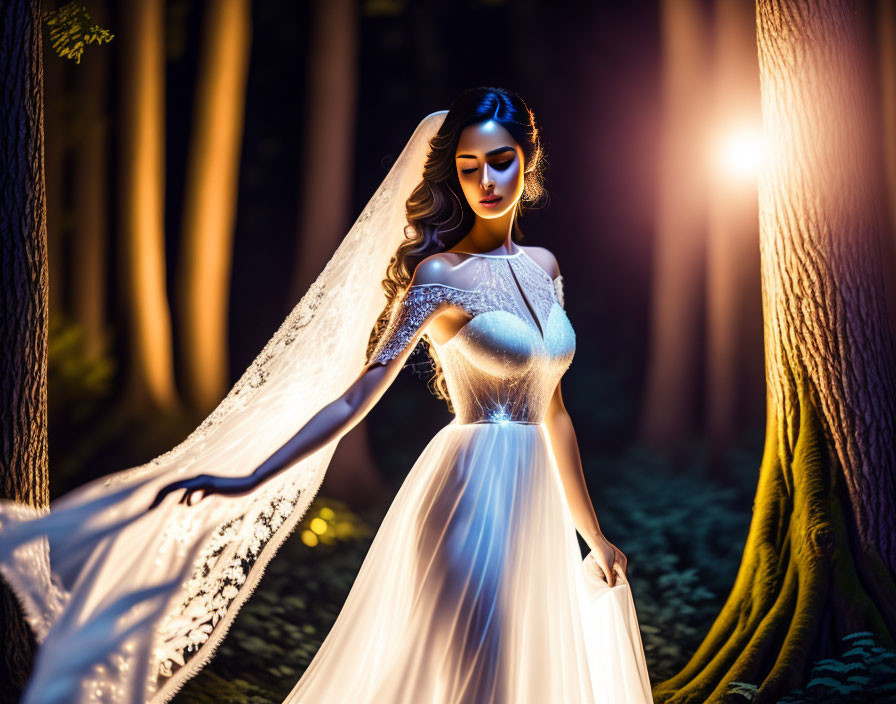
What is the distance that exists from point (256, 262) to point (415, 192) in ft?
18.8

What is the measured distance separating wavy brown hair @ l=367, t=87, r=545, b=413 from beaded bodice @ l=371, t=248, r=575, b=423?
8.7 inches

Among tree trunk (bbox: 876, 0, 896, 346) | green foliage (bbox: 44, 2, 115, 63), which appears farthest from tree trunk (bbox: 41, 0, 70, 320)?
tree trunk (bbox: 876, 0, 896, 346)

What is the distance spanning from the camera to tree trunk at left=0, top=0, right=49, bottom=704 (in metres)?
3.59

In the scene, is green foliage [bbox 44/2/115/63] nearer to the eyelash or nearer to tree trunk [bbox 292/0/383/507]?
the eyelash

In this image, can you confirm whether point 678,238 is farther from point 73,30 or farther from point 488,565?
point 488,565

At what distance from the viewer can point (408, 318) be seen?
9.27ft

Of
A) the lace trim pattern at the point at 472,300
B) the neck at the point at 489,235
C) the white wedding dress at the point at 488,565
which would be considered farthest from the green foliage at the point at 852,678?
the neck at the point at 489,235

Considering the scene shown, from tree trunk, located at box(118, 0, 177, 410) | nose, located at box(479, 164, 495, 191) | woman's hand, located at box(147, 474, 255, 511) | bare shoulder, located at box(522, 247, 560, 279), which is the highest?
tree trunk, located at box(118, 0, 177, 410)

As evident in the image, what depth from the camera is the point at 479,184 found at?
2.95 metres

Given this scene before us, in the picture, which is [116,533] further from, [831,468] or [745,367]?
[745,367]

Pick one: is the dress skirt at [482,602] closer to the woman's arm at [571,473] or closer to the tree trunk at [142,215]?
the woman's arm at [571,473]

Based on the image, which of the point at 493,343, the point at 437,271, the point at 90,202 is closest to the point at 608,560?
the point at 493,343

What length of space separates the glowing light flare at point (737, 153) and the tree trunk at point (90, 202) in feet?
16.6

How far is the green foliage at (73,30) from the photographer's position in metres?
4.11
